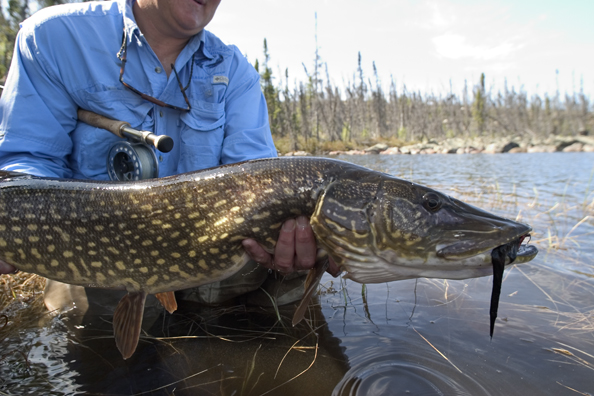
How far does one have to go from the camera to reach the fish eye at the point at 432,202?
1.68 m

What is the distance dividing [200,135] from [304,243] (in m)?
1.26

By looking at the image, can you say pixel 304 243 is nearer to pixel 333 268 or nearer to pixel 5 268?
pixel 333 268

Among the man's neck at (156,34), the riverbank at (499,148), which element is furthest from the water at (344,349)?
the riverbank at (499,148)

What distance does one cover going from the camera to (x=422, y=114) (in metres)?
43.0

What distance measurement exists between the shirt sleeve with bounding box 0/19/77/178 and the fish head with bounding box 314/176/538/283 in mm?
1807

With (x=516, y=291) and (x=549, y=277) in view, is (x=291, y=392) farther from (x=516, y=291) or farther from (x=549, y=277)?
(x=549, y=277)

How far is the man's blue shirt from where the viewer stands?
87.2 inches

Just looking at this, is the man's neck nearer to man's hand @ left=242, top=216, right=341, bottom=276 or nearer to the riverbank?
man's hand @ left=242, top=216, right=341, bottom=276

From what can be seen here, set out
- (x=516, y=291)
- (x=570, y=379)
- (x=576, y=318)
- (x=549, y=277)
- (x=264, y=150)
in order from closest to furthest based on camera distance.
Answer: (x=570, y=379), (x=576, y=318), (x=264, y=150), (x=516, y=291), (x=549, y=277)

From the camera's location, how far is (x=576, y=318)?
7.98 feet

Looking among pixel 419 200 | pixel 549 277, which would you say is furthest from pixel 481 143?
pixel 419 200

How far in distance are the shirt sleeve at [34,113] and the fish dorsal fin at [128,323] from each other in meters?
0.98

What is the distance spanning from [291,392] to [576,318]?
80.7 inches

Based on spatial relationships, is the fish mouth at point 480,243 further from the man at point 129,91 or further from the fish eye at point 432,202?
the man at point 129,91
